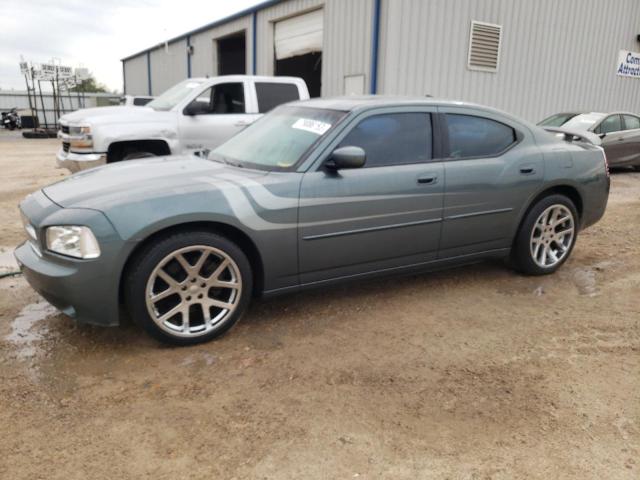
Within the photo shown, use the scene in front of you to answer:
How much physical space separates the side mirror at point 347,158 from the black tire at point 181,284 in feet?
2.83

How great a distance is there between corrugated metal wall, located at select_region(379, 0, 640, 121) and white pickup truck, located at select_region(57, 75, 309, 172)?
4050 millimetres

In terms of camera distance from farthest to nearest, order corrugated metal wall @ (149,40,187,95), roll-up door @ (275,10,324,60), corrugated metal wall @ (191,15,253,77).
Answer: corrugated metal wall @ (149,40,187,95), corrugated metal wall @ (191,15,253,77), roll-up door @ (275,10,324,60)

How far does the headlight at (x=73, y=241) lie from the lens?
297cm

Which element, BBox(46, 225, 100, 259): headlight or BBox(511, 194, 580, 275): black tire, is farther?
BBox(511, 194, 580, 275): black tire

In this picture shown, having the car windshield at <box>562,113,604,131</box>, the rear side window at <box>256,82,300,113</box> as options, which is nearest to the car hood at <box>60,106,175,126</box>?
the rear side window at <box>256,82,300,113</box>

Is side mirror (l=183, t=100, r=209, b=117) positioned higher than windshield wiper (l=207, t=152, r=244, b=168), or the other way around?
side mirror (l=183, t=100, r=209, b=117)

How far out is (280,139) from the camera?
157 inches

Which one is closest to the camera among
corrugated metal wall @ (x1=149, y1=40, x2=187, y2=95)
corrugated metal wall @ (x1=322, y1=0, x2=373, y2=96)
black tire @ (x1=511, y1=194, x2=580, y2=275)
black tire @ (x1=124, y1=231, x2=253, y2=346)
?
black tire @ (x1=124, y1=231, x2=253, y2=346)

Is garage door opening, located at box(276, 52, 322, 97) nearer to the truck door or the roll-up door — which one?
the roll-up door

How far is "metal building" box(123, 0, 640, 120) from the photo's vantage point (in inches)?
451

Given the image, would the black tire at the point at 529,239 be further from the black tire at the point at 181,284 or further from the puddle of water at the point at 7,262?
the puddle of water at the point at 7,262

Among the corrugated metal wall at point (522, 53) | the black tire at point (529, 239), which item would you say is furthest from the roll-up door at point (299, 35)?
the black tire at point (529, 239)

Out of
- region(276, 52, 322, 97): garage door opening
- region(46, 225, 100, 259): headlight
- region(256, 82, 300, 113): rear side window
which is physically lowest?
region(46, 225, 100, 259): headlight

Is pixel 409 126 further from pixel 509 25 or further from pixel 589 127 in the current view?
pixel 509 25
